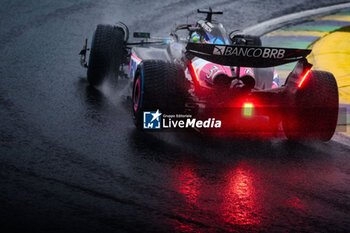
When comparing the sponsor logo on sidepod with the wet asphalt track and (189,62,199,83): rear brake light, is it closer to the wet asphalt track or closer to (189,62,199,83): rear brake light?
(189,62,199,83): rear brake light

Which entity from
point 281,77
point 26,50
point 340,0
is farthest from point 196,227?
point 340,0

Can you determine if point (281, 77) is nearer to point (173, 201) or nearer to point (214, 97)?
point (214, 97)

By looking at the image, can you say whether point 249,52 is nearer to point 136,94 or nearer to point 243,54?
point 243,54

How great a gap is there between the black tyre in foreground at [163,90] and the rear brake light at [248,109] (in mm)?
743

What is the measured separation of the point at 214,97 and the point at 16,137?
7.94ft

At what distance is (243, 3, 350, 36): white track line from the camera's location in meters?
13.4

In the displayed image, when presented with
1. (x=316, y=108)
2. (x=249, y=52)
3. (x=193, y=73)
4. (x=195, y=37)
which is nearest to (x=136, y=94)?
(x=193, y=73)

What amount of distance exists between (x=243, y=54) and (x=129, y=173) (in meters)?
2.07

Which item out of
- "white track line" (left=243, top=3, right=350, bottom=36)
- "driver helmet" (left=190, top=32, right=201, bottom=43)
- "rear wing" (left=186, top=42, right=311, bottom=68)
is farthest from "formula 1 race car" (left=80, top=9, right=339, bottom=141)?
"white track line" (left=243, top=3, right=350, bottom=36)

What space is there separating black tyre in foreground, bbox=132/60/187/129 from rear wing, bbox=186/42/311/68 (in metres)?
0.35

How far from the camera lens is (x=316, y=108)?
665 cm

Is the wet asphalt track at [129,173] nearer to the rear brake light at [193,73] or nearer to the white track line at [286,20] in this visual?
the rear brake light at [193,73]

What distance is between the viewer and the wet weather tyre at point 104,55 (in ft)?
27.6

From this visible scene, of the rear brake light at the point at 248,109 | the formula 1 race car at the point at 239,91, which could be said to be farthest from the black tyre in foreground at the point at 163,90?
the rear brake light at the point at 248,109
